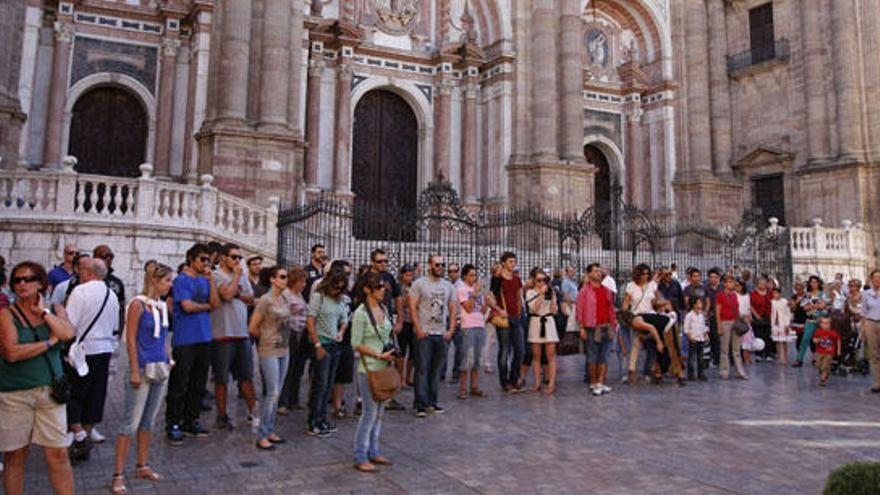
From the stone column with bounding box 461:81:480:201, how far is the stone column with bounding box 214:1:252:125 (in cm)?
808

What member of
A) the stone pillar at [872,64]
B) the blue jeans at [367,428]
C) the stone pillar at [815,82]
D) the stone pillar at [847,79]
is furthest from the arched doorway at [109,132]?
the stone pillar at [872,64]

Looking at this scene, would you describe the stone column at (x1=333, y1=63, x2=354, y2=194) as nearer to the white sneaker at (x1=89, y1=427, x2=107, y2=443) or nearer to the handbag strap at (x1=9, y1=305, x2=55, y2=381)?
the white sneaker at (x1=89, y1=427, x2=107, y2=443)

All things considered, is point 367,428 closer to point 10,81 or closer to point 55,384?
point 55,384

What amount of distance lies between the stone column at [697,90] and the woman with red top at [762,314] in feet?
43.8

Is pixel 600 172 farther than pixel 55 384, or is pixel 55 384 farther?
pixel 600 172

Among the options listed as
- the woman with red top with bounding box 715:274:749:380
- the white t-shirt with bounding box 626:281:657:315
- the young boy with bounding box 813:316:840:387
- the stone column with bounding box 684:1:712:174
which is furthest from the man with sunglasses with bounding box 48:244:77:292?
the stone column with bounding box 684:1:712:174

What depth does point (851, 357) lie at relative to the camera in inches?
426

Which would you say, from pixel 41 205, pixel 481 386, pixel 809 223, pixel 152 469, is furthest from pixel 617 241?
pixel 152 469

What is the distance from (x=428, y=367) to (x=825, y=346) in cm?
611

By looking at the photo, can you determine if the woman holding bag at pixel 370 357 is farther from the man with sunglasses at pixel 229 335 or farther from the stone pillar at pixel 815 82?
the stone pillar at pixel 815 82

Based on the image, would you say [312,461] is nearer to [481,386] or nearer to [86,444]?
[86,444]

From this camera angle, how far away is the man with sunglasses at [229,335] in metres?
6.07

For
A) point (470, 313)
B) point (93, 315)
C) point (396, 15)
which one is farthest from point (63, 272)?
point (396, 15)

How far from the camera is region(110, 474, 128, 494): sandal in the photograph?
4.25m
